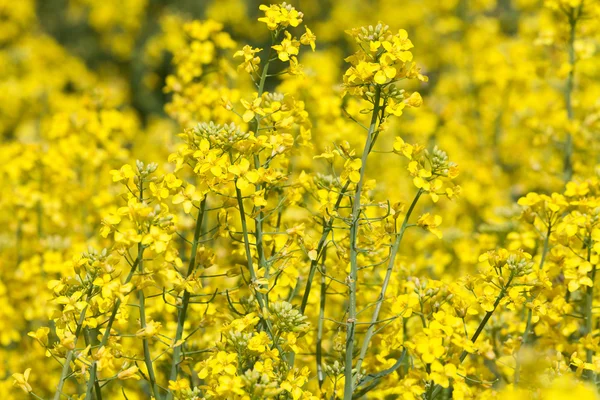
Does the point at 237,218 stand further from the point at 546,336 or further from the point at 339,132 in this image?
the point at 546,336

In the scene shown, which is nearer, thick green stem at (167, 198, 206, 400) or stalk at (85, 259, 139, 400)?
stalk at (85, 259, 139, 400)

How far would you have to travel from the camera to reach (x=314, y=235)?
3.96 m

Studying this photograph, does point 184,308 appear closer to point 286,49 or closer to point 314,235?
point 286,49

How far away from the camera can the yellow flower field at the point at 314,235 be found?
256 cm

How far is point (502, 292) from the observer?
8.54 ft

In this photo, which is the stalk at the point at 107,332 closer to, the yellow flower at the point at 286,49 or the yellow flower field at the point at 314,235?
the yellow flower field at the point at 314,235

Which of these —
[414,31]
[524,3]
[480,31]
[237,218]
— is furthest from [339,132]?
[414,31]

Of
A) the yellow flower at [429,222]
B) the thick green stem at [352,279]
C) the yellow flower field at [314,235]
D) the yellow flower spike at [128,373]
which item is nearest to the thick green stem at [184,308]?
the yellow flower field at [314,235]

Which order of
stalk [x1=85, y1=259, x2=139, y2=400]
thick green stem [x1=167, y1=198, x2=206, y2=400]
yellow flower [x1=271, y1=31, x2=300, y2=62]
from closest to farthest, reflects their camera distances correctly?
stalk [x1=85, y1=259, x2=139, y2=400] < thick green stem [x1=167, y1=198, x2=206, y2=400] < yellow flower [x1=271, y1=31, x2=300, y2=62]

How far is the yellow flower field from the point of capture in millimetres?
2557

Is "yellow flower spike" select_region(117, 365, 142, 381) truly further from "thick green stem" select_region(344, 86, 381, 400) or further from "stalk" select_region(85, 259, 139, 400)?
"thick green stem" select_region(344, 86, 381, 400)

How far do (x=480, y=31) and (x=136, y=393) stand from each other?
524 centimetres

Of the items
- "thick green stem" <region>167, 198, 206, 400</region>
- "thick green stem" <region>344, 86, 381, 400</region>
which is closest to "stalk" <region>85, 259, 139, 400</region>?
"thick green stem" <region>167, 198, 206, 400</region>

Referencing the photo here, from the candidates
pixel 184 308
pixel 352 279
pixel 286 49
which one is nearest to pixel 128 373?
pixel 184 308
